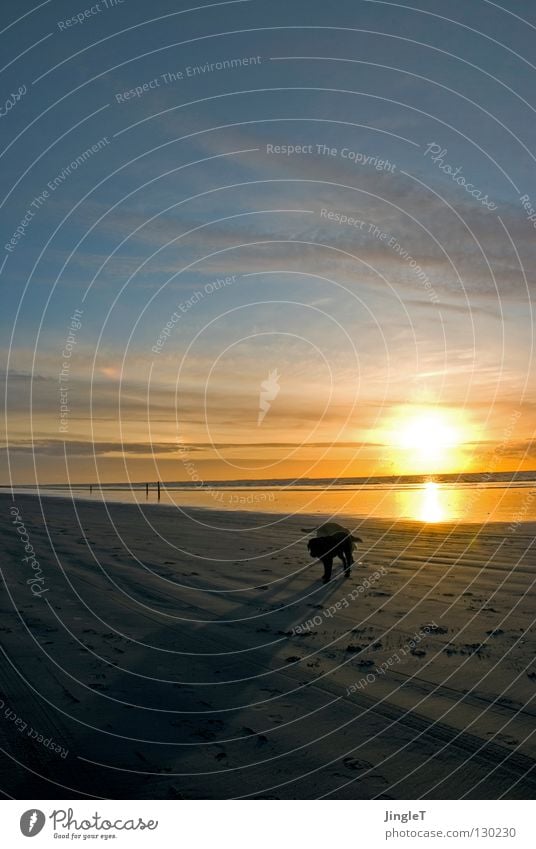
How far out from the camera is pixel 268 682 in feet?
31.1

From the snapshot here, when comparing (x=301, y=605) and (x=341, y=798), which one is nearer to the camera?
(x=341, y=798)

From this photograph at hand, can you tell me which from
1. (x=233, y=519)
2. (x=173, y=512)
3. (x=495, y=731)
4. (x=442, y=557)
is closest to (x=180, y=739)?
(x=495, y=731)

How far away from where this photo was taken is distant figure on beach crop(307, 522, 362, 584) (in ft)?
56.0

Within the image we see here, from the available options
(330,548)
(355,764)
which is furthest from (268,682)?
(330,548)

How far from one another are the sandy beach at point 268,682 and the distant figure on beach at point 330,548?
37 cm

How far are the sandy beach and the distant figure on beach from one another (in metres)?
0.37

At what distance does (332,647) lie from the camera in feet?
36.2

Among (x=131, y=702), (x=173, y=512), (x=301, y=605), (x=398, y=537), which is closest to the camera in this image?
(x=131, y=702)

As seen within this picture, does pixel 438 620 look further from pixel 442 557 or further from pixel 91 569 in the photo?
pixel 91 569

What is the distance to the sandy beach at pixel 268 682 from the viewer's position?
22.6 feet

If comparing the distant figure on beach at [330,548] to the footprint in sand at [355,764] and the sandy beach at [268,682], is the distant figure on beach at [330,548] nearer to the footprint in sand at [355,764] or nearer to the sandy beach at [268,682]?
the sandy beach at [268,682]

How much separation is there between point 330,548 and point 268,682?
795 centimetres

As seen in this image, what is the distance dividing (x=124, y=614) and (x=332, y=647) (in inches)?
170
